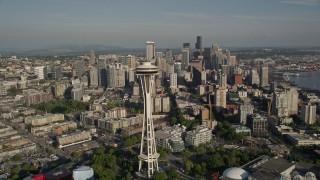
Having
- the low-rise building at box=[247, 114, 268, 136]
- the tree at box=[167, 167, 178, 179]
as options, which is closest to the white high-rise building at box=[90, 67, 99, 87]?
the low-rise building at box=[247, 114, 268, 136]

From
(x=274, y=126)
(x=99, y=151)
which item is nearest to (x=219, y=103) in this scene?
(x=274, y=126)

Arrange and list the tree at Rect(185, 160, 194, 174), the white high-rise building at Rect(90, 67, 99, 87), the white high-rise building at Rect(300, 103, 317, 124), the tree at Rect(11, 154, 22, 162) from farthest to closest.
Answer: the white high-rise building at Rect(90, 67, 99, 87) → the white high-rise building at Rect(300, 103, 317, 124) → the tree at Rect(11, 154, 22, 162) → the tree at Rect(185, 160, 194, 174)

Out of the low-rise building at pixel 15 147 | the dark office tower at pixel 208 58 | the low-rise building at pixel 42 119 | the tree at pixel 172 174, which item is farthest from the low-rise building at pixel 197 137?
the dark office tower at pixel 208 58

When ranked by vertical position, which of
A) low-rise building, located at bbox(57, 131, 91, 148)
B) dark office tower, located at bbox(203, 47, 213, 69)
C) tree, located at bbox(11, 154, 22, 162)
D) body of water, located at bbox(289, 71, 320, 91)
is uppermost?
dark office tower, located at bbox(203, 47, 213, 69)

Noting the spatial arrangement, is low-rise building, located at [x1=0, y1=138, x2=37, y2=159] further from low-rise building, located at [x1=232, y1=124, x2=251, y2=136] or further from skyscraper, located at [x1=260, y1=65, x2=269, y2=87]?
skyscraper, located at [x1=260, y1=65, x2=269, y2=87]

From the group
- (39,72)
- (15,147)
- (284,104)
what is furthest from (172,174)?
(39,72)
